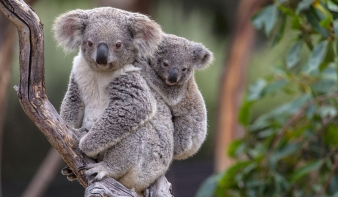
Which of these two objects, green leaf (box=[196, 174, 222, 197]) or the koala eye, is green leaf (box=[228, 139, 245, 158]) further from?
the koala eye

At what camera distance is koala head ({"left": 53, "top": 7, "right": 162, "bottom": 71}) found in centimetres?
313

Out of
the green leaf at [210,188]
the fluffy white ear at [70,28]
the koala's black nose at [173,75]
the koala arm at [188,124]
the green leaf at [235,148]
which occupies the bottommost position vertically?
the green leaf at [210,188]

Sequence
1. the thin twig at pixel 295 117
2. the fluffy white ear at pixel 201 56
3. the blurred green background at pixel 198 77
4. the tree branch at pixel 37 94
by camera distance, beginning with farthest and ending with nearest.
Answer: the blurred green background at pixel 198 77, the thin twig at pixel 295 117, the fluffy white ear at pixel 201 56, the tree branch at pixel 37 94

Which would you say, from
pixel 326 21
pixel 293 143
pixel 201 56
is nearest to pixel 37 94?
pixel 201 56

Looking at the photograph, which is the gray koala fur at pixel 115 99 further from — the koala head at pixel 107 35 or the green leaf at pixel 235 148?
the green leaf at pixel 235 148

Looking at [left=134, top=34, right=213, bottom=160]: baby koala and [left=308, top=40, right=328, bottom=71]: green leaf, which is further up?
[left=134, top=34, right=213, bottom=160]: baby koala

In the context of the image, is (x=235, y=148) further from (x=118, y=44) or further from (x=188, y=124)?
(x=118, y=44)

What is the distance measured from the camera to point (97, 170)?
3.10 metres

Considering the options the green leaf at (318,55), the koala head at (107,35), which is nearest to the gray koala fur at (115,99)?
the koala head at (107,35)

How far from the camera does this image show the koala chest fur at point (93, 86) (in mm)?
3273

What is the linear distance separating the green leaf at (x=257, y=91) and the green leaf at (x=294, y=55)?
0.97 meters

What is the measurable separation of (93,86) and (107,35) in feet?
1.14

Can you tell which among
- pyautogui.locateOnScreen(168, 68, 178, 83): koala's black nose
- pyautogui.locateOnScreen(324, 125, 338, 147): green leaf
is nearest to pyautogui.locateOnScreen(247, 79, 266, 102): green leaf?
pyautogui.locateOnScreen(324, 125, 338, 147): green leaf

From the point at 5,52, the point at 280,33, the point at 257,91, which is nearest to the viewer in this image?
the point at 280,33
